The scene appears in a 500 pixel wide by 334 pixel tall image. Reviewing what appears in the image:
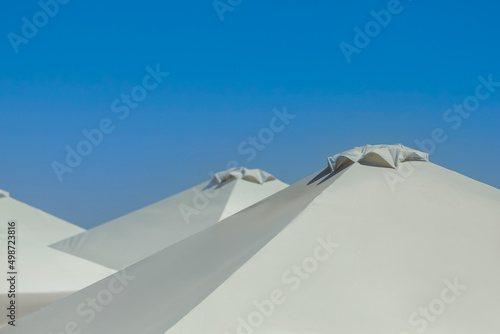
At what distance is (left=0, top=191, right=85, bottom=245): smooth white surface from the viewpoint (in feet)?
52.5

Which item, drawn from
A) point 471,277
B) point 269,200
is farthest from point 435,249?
point 269,200

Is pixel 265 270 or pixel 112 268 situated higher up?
pixel 112 268

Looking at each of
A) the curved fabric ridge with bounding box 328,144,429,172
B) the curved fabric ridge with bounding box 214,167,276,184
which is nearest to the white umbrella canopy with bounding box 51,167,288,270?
Answer: the curved fabric ridge with bounding box 214,167,276,184

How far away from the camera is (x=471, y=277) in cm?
475

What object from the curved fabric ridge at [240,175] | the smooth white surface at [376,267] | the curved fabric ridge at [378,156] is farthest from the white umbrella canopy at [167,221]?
the smooth white surface at [376,267]

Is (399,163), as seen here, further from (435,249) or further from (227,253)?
(227,253)

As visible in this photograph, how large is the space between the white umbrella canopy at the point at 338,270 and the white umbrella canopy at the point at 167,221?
912cm

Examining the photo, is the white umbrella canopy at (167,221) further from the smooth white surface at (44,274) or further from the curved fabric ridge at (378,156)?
the curved fabric ridge at (378,156)

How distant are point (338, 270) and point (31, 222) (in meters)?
14.2

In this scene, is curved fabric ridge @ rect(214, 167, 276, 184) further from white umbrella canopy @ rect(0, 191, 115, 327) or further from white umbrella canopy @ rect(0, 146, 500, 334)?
white umbrella canopy @ rect(0, 146, 500, 334)

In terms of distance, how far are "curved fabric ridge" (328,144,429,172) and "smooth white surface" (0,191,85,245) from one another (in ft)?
38.0

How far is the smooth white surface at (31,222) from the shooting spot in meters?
16.0

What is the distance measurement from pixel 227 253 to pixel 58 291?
8.09 metres

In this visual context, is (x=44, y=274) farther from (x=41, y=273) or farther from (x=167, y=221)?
(x=167, y=221)
